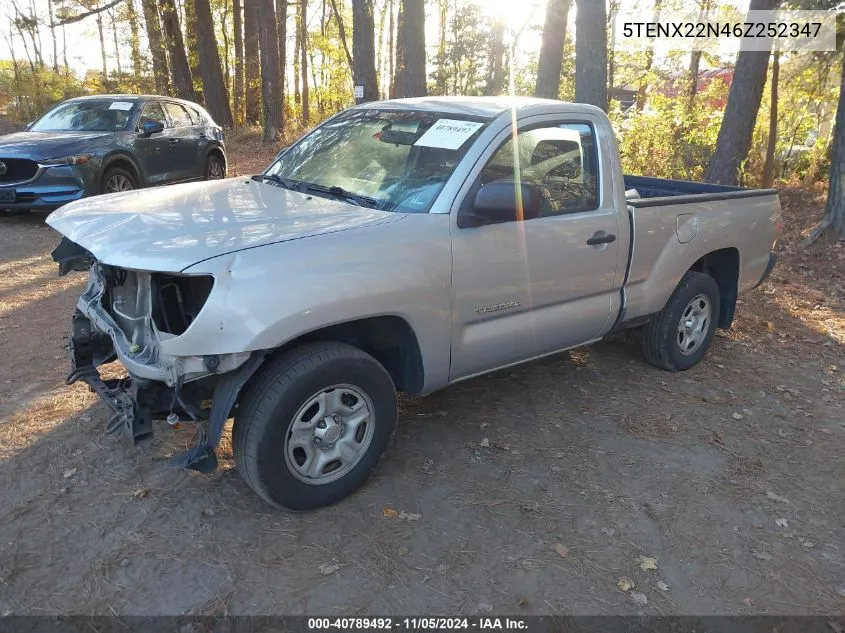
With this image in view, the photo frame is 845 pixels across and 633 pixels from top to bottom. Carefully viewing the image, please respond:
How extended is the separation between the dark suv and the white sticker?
6490 mm

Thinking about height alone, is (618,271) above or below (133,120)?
below

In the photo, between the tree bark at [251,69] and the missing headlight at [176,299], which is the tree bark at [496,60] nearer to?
the tree bark at [251,69]

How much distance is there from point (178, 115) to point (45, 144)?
286 centimetres

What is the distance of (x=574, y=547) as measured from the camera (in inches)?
127

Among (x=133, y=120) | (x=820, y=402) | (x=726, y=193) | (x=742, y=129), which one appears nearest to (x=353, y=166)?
(x=726, y=193)

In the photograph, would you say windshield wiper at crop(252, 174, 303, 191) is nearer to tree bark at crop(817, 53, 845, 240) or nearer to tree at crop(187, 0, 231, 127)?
tree bark at crop(817, 53, 845, 240)

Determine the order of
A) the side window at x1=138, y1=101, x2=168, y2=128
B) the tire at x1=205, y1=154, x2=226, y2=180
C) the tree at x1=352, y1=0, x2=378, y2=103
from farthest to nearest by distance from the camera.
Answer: the tree at x1=352, y1=0, x2=378, y2=103
the tire at x1=205, y1=154, x2=226, y2=180
the side window at x1=138, y1=101, x2=168, y2=128

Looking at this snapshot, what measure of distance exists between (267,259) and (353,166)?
1348 millimetres

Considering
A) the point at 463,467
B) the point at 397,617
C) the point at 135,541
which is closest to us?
the point at 397,617

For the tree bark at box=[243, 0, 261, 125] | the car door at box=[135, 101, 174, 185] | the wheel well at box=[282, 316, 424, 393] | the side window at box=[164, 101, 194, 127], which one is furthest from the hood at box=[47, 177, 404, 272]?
the tree bark at box=[243, 0, 261, 125]

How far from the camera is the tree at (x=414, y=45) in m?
11.8

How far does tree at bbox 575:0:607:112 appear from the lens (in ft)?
28.6

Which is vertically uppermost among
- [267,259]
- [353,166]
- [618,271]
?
[353,166]

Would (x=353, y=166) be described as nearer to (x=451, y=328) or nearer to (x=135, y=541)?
(x=451, y=328)
